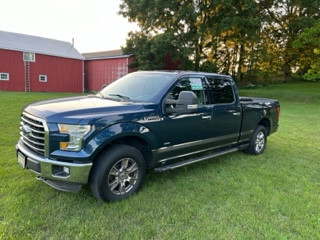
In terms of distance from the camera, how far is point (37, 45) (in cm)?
2598

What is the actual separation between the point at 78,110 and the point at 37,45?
85.8 ft

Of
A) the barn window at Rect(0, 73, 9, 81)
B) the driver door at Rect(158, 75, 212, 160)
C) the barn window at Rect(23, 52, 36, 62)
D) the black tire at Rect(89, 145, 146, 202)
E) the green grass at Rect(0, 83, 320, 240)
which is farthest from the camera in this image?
the barn window at Rect(23, 52, 36, 62)

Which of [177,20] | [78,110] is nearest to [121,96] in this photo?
[78,110]

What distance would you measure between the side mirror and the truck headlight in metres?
1.36

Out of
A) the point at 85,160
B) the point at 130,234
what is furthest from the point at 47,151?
the point at 130,234

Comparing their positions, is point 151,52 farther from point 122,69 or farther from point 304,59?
point 304,59

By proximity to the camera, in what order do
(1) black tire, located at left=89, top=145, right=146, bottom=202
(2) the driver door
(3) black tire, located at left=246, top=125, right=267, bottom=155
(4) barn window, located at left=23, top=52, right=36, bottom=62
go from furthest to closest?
(4) barn window, located at left=23, top=52, right=36, bottom=62 → (3) black tire, located at left=246, top=125, right=267, bottom=155 → (2) the driver door → (1) black tire, located at left=89, top=145, right=146, bottom=202

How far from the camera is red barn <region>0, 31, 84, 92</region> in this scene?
23719 millimetres

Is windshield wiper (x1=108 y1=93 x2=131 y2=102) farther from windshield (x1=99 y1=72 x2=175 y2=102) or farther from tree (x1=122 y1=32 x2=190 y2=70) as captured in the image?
tree (x1=122 y1=32 x2=190 y2=70)

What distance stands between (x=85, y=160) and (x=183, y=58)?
19829mm

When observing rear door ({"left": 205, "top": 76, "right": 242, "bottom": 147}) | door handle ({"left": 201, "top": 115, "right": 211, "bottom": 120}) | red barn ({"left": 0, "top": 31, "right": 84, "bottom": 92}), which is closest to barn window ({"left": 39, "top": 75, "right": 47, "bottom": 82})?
red barn ({"left": 0, "top": 31, "right": 84, "bottom": 92})

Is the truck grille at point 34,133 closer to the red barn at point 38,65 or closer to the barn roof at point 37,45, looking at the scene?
the red barn at point 38,65

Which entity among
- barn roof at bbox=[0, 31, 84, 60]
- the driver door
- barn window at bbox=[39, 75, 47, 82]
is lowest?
the driver door

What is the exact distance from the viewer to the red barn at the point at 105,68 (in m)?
25.6
